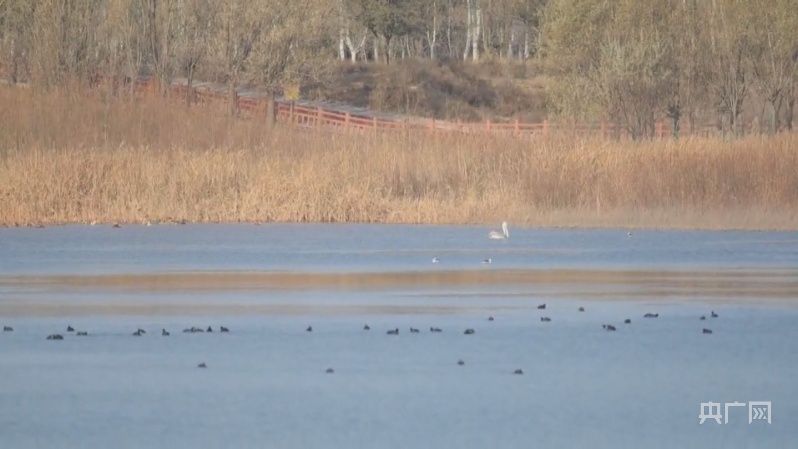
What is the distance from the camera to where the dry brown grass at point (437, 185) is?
88.5 feet

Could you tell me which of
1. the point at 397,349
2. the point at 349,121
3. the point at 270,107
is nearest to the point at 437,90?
the point at 349,121

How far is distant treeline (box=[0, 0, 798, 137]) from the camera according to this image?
146 ft

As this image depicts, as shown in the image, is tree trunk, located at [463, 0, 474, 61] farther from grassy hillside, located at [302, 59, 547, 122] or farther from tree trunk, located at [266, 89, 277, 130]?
tree trunk, located at [266, 89, 277, 130]

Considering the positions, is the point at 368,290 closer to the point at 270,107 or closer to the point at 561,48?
the point at 270,107

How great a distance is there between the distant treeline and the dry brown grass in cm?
1304

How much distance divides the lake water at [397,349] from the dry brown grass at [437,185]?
211 inches

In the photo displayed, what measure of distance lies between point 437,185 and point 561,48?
91.3ft

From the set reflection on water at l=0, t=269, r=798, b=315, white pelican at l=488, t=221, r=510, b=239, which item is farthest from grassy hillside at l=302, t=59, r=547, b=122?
reflection on water at l=0, t=269, r=798, b=315

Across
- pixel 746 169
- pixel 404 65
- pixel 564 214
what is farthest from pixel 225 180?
pixel 404 65

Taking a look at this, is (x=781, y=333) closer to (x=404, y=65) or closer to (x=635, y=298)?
(x=635, y=298)

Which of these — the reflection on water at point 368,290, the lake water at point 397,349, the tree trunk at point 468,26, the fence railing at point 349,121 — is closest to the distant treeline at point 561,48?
the fence railing at point 349,121

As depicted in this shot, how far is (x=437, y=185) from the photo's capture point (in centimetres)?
2977

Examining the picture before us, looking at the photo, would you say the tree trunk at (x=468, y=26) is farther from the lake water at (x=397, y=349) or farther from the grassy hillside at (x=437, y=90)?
the lake water at (x=397, y=349)

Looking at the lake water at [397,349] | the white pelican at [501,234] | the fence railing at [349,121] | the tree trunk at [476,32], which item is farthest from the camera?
the tree trunk at [476,32]
